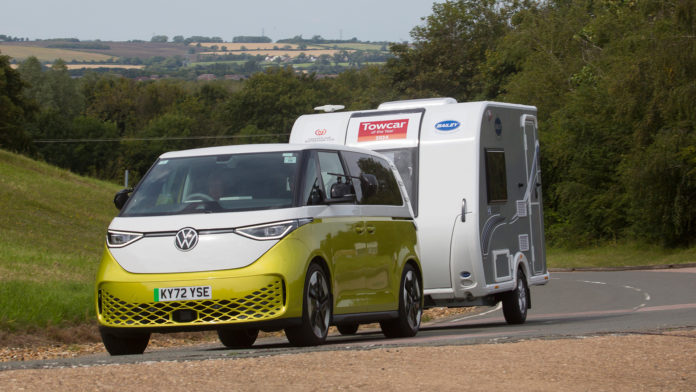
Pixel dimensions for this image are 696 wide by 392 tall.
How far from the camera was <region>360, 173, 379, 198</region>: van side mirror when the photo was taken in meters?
13.0

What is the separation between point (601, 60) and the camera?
186ft

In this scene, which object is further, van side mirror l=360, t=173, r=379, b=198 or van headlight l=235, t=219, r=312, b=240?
van side mirror l=360, t=173, r=379, b=198

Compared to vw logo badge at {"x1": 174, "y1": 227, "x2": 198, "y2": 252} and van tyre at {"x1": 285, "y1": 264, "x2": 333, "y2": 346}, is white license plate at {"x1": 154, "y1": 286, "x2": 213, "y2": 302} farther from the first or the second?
van tyre at {"x1": 285, "y1": 264, "x2": 333, "y2": 346}

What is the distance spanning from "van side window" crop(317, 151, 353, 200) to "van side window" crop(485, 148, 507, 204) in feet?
14.0

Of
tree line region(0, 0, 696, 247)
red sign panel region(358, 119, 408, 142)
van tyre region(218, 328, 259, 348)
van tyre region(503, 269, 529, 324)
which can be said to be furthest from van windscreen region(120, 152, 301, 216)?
tree line region(0, 0, 696, 247)

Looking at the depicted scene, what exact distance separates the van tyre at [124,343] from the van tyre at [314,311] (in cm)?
145

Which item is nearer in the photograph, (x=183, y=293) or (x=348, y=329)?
(x=183, y=293)

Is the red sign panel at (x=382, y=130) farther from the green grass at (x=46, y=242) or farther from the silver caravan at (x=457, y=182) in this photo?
the green grass at (x=46, y=242)

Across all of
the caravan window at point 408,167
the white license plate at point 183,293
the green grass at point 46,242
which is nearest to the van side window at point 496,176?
the caravan window at point 408,167

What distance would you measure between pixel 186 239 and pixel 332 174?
2.00m

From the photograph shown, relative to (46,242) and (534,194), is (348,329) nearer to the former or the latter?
(534,194)

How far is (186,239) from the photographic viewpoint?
11.1 m

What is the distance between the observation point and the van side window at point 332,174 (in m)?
12.0

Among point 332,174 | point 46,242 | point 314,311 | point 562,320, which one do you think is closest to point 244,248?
point 314,311
